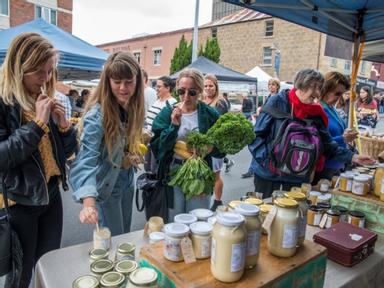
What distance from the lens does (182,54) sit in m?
19.4

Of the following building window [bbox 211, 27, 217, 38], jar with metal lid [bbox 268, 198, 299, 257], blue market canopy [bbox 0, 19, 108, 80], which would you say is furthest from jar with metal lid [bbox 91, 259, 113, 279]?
building window [bbox 211, 27, 217, 38]

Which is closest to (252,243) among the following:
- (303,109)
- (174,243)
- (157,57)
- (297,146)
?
(174,243)

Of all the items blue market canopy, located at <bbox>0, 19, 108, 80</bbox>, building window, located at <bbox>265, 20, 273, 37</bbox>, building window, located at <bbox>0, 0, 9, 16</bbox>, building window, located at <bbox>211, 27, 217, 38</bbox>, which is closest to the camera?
blue market canopy, located at <bbox>0, 19, 108, 80</bbox>

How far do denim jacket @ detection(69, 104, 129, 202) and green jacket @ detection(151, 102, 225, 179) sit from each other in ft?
1.00

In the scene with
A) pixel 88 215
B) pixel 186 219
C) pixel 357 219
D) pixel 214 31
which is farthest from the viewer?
pixel 214 31

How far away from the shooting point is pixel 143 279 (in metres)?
0.81

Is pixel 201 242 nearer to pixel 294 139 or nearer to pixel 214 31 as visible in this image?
pixel 294 139

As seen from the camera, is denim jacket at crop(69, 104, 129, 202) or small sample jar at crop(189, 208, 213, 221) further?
denim jacket at crop(69, 104, 129, 202)

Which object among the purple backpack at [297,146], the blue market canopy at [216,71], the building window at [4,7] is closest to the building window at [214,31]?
the building window at [4,7]

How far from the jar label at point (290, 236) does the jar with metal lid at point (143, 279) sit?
1.48ft

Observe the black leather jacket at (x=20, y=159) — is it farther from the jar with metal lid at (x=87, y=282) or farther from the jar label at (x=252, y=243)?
the jar label at (x=252, y=243)

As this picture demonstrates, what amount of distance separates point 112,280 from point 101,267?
0.38ft

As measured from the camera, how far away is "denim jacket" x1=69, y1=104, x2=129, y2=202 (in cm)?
134

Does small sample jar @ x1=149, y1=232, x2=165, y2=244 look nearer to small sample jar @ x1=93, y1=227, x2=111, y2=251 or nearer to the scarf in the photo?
small sample jar @ x1=93, y1=227, x2=111, y2=251
